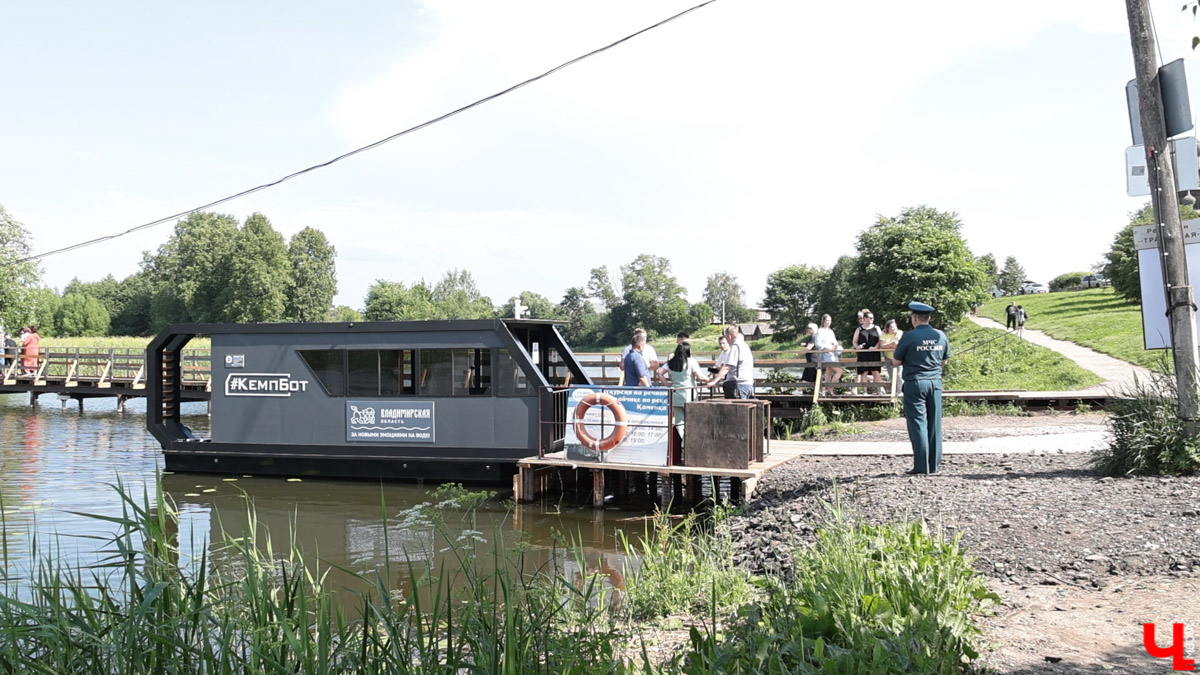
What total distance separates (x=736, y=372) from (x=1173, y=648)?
9949 mm

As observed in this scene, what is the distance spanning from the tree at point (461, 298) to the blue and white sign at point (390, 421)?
9696 centimetres

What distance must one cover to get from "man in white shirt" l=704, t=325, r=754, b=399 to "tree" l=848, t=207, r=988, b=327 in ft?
43.7

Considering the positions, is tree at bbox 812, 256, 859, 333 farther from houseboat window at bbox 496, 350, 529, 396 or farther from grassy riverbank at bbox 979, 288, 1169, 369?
houseboat window at bbox 496, 350, 529, 396

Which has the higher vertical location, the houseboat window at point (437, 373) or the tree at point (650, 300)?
the tree at point (650, 300)

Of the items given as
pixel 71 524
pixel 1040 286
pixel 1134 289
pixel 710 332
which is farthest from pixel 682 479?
pixel 1040 286

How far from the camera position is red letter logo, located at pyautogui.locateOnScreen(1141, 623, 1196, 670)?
14.4ft

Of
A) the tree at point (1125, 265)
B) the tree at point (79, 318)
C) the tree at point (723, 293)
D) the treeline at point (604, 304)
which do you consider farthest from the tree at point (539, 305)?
the tree at point (1125, 265)

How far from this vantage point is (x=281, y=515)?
13234 millimetres

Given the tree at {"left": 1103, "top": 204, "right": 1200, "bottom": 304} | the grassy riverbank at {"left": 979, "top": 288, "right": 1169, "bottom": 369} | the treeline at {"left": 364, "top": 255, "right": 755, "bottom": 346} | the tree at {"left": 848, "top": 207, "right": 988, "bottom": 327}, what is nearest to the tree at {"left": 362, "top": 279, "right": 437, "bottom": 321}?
the treeline at {"left": 364, "top": 255, "right": 755, "bottom": 346}

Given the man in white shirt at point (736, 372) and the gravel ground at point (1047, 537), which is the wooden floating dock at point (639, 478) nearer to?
the gravel ground at point (1047, 537)

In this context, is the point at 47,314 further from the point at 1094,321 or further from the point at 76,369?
the point at 1094,321

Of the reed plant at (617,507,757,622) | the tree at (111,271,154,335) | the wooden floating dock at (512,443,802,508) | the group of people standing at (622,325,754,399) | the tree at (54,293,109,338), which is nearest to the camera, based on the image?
the reed plant at (617,507,757,622)

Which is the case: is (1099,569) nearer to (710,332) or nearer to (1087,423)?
(1087,423)

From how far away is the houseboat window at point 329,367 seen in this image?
50.3 ft
